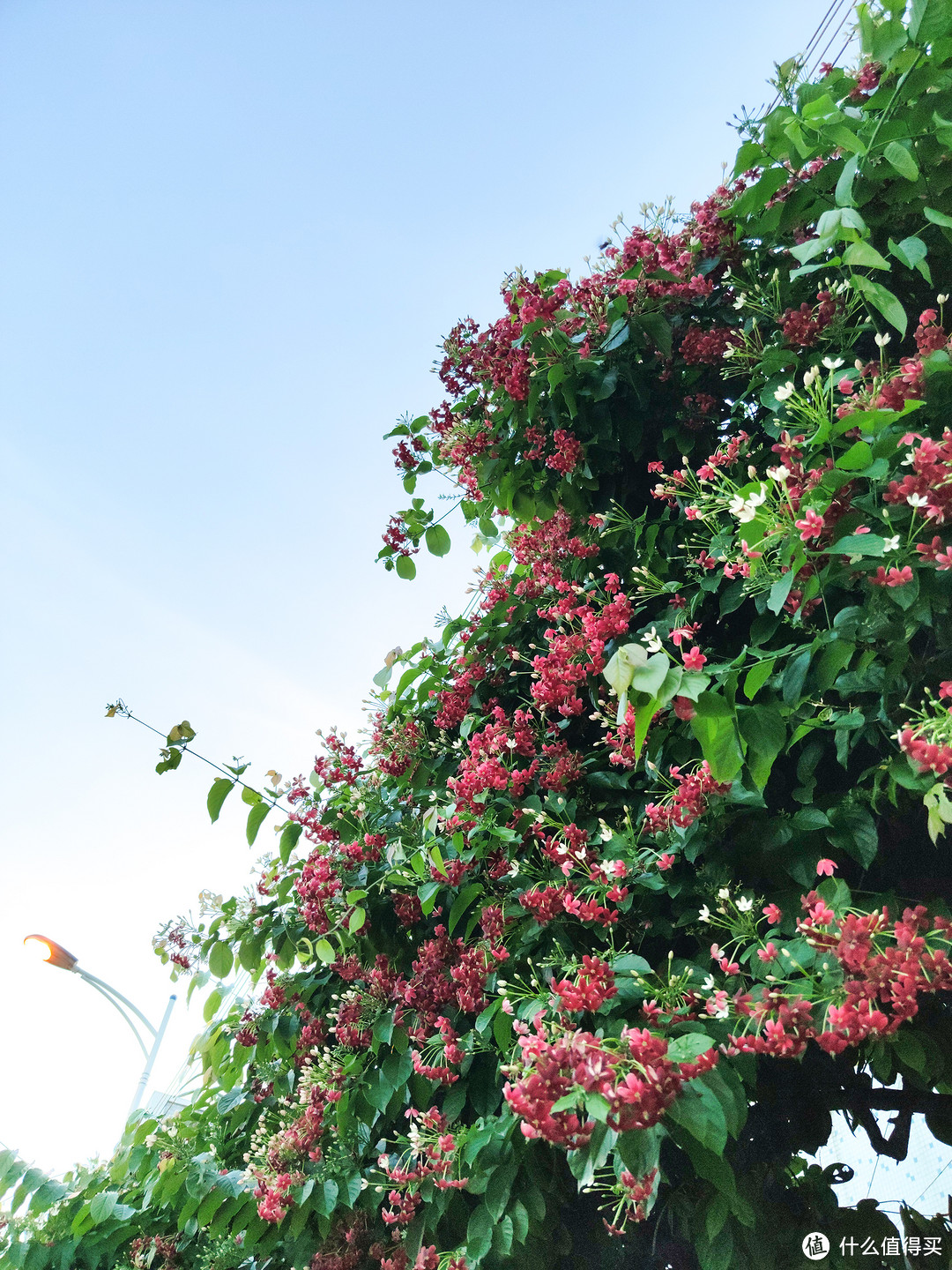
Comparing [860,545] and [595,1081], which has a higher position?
[860,545]

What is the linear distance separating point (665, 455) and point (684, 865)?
43.9 inches

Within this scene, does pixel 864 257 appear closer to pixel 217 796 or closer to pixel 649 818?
pixel 649 818

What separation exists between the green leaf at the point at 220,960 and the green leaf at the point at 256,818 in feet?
1.06

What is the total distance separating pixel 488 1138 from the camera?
1.47 m

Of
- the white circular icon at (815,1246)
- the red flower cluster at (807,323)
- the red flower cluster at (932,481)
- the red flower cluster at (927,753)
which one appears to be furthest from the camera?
the red flower cluster at (807,323)

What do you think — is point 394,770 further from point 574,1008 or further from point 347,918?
point 574,1008

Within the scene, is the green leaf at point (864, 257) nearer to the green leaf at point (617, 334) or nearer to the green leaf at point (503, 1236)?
the green leaf at point (617, 334)

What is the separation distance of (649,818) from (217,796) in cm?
123

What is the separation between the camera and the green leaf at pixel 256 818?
7.21 ft

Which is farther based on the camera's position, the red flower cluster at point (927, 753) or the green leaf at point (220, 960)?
the green leaf at point (220, 960)

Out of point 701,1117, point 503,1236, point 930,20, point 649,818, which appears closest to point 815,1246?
point 503,1236

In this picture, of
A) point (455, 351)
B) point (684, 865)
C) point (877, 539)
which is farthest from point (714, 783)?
point (455, 351)

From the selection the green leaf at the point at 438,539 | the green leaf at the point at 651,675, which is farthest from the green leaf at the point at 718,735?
the green leaf at the point at 438,539

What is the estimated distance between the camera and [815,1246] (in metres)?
1.58
